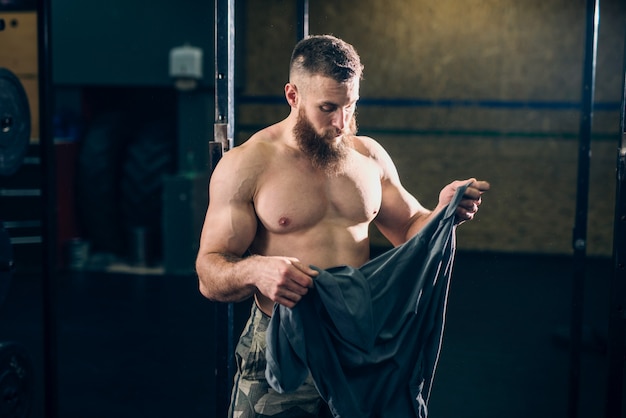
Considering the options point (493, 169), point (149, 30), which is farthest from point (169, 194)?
point (493, 169)

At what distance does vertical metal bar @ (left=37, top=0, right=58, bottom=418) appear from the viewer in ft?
7.96

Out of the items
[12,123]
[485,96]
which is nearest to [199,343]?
[12,123]

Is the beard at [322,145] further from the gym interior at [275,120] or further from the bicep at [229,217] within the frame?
the gym interior at [275,120]

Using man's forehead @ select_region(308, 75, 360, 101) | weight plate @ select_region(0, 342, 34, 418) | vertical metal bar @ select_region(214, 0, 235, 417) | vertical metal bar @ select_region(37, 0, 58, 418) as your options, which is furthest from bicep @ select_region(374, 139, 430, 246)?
weight plate @ select_region(0, 342, 34, 418)

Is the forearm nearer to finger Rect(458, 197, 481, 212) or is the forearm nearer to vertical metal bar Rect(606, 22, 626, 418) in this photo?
finger Rect(458, 197, 481, 212)

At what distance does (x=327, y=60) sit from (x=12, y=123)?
161cm

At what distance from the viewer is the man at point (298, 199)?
1756mm

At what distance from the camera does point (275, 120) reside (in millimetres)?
→ 6730

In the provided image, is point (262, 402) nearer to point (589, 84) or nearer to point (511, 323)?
point (589, 84)

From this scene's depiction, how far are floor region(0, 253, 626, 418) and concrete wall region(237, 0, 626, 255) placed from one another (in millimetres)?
720

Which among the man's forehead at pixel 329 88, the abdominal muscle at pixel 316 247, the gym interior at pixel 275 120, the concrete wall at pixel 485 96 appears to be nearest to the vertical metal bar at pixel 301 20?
the man's forehead at pixel 329 88

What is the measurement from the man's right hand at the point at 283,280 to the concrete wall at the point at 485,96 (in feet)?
16.7

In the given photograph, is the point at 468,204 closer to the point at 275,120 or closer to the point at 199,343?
the point at 199,343

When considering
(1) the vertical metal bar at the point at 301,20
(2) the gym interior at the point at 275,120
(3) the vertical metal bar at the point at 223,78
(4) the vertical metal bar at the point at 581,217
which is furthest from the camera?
(2) the gym interior at the point at 275,120
